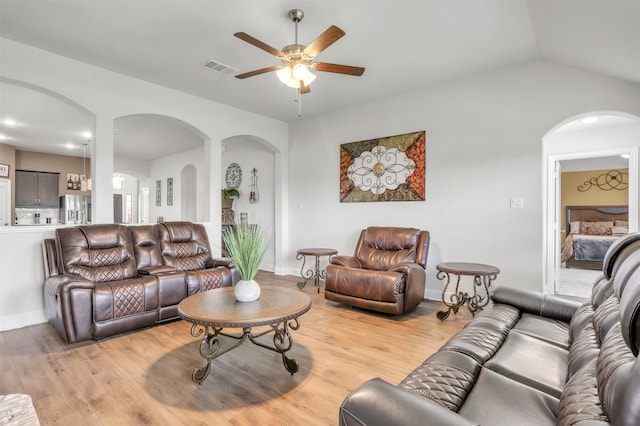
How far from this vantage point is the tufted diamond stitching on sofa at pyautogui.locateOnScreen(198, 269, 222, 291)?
11.5ft

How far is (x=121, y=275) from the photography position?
339 centimetres

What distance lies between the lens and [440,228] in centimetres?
426

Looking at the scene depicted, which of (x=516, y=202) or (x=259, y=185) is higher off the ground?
(x=259, y=185)

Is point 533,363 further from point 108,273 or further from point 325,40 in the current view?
point 108,273

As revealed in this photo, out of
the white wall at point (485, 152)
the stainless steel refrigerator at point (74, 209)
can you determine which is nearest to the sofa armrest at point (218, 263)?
the white wall at point (485, 152)

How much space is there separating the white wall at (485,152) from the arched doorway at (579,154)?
85 cm

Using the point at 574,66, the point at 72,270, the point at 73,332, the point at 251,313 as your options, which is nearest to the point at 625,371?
the point at 251,313

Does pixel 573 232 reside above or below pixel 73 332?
above

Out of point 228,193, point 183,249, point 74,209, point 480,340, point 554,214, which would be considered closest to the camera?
point 480,340

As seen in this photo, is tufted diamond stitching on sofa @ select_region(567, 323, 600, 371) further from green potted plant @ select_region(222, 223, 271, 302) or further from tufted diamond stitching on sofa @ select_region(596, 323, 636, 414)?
green potted plant @ select_region(222, 223, 271, 302)

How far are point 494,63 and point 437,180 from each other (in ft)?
4.82

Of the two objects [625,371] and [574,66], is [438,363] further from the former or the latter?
[574,66]

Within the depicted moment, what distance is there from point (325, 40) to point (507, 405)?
7.81 ft

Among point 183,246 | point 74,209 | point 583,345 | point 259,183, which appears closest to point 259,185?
point 259,183
